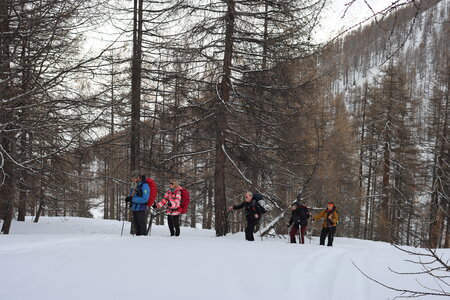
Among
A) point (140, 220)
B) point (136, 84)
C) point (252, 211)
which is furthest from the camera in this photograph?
point (136, 84)

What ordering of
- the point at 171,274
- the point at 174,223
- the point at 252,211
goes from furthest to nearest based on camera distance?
1. the point at 252,211
2. the point at 174,223
3. the point at 171,274

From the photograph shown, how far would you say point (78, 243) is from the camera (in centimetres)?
585

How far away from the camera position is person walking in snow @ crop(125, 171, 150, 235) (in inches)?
326

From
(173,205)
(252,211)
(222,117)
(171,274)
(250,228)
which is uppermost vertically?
(222,117)

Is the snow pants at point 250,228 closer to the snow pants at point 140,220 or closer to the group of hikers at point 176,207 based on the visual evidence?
the group of hikers at point 176,207

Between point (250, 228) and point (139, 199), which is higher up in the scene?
point (139, 199)

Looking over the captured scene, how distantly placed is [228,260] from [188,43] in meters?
7.30

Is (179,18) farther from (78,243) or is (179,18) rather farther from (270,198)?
(78,243)

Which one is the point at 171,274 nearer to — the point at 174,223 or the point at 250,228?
the point at 174,223

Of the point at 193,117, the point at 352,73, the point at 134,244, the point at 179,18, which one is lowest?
the point at 134,244

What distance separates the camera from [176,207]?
906cm

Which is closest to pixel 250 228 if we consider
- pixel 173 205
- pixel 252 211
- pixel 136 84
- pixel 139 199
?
pixel 252 211

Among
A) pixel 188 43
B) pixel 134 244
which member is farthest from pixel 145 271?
pixel 188 43

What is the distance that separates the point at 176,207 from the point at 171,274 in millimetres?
4779
